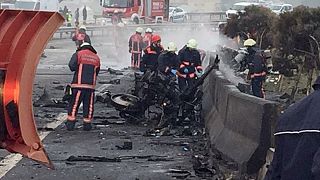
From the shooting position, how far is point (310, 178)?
312cm

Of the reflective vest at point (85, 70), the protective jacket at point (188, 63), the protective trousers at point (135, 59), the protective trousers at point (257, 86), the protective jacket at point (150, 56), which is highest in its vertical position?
the reflective vest at point (85, 70)

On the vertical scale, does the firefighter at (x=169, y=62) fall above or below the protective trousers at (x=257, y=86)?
above

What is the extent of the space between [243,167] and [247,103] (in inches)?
35.0

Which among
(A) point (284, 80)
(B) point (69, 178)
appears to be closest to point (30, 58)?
(B) point (69, 178)

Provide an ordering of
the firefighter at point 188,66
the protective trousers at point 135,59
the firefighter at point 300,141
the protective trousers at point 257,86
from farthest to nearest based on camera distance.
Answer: the protective trousers at point 135,59 < the protective trousers at point 257,86 < the firefighter at point 188,66 < the firefighter at point 300,141

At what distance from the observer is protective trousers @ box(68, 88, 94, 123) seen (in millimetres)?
12867

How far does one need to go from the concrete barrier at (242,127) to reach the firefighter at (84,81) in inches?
84.8

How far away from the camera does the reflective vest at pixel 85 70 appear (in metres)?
13.0

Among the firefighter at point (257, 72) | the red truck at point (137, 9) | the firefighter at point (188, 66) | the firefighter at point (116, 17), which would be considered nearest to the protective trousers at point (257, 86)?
the firefighter at point (257, 72)

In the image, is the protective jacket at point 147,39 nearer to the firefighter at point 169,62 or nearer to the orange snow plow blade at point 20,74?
the firefighter at point 169,62

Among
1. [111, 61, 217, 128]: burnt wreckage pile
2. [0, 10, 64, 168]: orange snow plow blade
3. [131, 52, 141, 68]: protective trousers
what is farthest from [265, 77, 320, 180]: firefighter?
[131, 52, 141, 68]: protective trousers

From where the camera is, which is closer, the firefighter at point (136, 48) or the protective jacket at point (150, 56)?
the protective jacket at point (150, 56)

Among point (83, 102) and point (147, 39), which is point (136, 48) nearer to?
point (147, 39)

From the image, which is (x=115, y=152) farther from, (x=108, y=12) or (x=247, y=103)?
(x=108, y=12)
